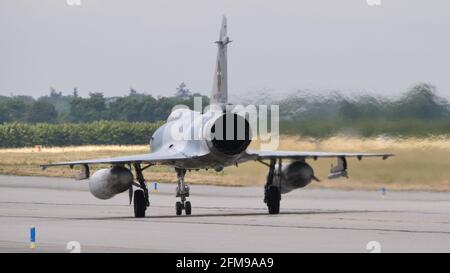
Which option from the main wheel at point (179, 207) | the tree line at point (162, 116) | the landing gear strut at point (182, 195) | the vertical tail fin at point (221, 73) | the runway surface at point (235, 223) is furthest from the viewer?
the tree line at point (162, 116)

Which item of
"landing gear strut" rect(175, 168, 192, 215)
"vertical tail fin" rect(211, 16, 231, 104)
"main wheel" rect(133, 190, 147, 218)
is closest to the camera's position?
"main wheel" rect(133, 190, 147, 218)

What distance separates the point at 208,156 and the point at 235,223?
4.43 meters

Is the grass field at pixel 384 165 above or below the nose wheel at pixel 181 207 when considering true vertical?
above

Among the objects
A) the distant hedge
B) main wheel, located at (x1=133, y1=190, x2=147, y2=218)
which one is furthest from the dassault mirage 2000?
the distant hedge

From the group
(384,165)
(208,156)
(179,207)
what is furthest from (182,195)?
(384,165)

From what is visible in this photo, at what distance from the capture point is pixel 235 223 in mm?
34312

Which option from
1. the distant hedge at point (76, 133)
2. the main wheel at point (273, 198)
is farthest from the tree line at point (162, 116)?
the main wheel at point (273, 198)

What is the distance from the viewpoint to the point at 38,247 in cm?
2641

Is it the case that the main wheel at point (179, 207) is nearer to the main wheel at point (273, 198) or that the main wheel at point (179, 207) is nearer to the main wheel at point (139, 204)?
the main wheel at point (139, 204)

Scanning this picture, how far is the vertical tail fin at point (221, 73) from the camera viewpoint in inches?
1602

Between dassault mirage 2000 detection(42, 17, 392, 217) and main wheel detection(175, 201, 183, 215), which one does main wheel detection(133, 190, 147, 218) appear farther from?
main wheel detection(175, 201, 183, 215)

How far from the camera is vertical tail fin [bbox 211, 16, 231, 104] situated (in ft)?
133

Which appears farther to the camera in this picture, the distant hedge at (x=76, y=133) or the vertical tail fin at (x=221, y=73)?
the distant hedge at (x=76, y=133)

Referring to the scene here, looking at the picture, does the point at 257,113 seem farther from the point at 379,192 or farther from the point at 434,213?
the point at 379,192
